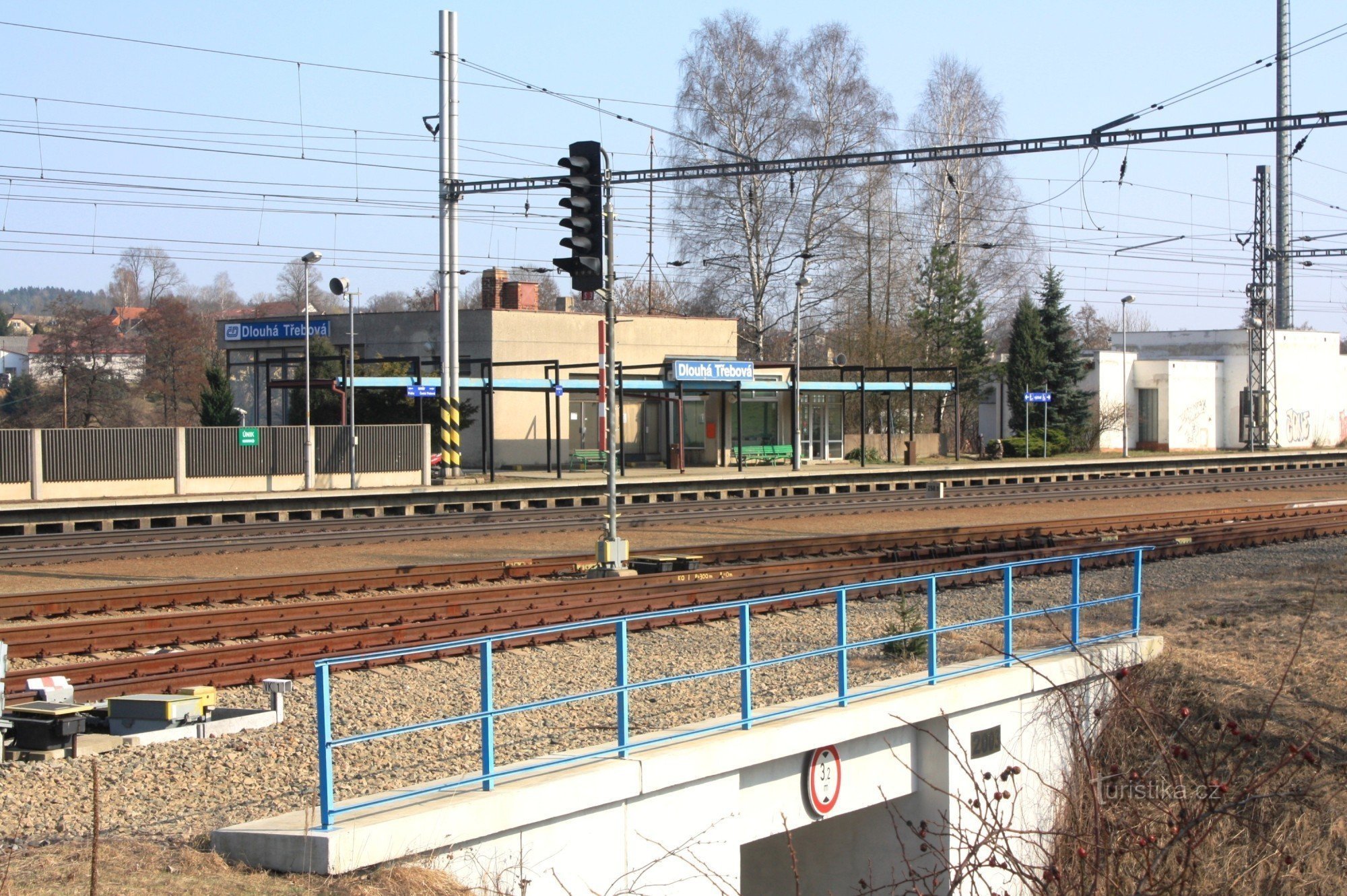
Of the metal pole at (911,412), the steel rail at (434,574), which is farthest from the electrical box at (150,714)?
the metal pole at (911,412)

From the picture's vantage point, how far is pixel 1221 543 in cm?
2202

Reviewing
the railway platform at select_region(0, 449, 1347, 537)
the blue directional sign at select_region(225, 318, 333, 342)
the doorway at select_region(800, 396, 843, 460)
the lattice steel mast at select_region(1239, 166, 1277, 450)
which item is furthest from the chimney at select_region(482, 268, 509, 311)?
the lattice steel mast at select_region(1239, 166, 1277, 450)

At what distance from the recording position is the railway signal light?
15.4 meters

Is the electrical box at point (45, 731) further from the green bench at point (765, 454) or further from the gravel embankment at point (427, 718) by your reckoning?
the green bench at point (765, 454)

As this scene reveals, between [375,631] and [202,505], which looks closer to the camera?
[375,631]

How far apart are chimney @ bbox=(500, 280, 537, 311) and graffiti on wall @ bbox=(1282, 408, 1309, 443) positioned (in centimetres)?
4200

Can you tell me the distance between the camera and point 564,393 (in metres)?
43.7

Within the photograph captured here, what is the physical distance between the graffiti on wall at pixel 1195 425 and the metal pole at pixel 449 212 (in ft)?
140

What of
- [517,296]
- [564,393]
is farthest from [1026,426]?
[517,296]

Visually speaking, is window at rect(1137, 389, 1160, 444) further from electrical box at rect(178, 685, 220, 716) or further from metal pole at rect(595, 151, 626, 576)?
electrical box at rect(178, 685, 220, 716)

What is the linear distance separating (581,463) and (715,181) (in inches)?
634

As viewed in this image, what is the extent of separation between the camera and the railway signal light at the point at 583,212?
608 inches

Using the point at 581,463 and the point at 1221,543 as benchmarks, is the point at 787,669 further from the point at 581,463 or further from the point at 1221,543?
the point at 581,463

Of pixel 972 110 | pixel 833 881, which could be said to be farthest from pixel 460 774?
pixel 972 110
